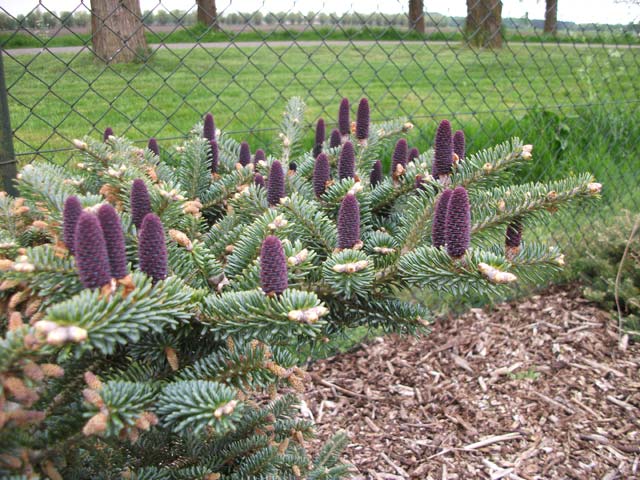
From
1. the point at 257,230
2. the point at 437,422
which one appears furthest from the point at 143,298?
the point at 437,422

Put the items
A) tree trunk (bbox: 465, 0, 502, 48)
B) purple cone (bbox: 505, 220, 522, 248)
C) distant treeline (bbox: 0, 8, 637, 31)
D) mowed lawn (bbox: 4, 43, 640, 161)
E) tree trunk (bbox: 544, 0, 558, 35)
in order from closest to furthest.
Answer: purple cone (bbox: 505, 220, 522, 248)
distant treeline (bbox: 0, 8, 637, 31)
mowed lawn (bbox: 4, 43, 640, 161)
tree trunk (bbox: 465, 0, 502, 48)
tree trunk (bbox: 544, 0, 558, 35)

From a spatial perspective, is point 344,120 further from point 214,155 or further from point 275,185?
point 275,185

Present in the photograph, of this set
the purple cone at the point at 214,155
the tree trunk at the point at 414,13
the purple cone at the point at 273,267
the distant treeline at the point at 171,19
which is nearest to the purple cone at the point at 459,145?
the purple cone at the point at 214,155

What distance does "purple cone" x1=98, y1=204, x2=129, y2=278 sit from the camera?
0.80 m

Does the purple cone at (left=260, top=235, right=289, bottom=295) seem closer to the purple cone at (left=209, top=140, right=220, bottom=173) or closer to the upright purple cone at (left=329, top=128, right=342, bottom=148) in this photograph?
the purple cone at (left=209, top=140, right=220, bottom=173)

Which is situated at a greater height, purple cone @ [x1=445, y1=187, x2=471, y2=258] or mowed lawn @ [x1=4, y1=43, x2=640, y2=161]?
mowed lawn @ [x1=4, y1=43, x2=640, y2=161]

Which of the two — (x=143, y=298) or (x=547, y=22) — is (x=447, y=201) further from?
(x=547, y=22)

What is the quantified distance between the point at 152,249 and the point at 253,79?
5738 mm

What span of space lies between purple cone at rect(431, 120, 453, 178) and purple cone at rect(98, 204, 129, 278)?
77 centimetres

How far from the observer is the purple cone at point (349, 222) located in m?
1.07

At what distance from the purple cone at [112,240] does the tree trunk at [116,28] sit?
5.59 ft

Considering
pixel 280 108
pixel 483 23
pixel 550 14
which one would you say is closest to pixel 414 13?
pixel 550 14

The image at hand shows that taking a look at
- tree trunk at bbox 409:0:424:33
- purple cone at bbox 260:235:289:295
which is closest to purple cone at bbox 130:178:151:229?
purple cone at bbox 260:235:289:295

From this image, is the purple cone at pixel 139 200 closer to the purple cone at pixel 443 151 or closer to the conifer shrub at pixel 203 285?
the conifer shrub at pixel 203 285
